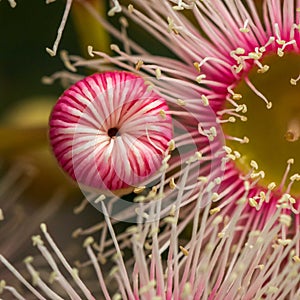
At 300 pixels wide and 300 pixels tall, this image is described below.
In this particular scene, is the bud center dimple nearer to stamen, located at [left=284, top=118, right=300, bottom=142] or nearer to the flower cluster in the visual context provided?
the flower cluster

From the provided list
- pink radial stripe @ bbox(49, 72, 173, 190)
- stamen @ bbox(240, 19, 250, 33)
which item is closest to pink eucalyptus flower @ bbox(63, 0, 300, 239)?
stamen @ bbox(240, 19, 250, 33)

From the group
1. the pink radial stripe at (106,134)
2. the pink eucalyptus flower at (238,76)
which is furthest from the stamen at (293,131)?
the pink radial stripe at (106,134)

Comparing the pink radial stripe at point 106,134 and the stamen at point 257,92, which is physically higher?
the pink radial stripe at point 106,134

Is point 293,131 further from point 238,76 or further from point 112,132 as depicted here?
point 112,132

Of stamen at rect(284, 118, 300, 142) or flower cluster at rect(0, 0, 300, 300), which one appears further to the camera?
stamen at rect(284, 118, 300, 142)

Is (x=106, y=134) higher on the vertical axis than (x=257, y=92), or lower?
higher

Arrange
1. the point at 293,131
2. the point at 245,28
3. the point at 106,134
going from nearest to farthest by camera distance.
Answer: the point at 106,134, the point at 245,28, the point at 293,131

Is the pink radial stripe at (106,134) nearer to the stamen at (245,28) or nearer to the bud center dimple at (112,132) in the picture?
the bud center dimple at (112,132)

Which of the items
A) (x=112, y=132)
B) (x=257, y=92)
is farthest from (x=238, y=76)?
(x=112, y=132)
